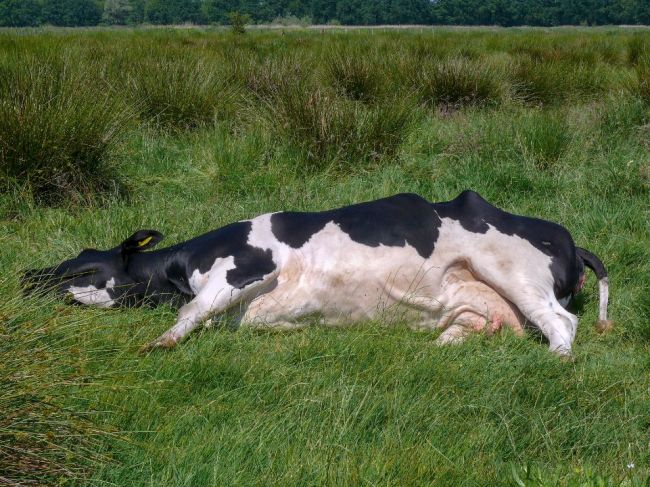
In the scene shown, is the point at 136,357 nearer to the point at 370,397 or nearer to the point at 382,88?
the point at 370,397

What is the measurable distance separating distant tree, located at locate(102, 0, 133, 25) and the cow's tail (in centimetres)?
10604

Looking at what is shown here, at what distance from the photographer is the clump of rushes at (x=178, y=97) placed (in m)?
8.66

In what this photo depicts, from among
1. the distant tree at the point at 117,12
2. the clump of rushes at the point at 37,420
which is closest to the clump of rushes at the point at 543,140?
the clump of rushes at the point at 37,420

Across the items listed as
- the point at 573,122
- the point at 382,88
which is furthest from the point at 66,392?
the point at 382,88

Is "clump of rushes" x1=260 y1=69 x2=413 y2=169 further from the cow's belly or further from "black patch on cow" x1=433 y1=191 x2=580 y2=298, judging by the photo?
the cow's belly

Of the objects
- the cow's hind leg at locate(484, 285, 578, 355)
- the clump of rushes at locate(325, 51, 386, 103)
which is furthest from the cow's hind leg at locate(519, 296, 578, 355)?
the clump of rushes at locate(325, 51, 386, 103)

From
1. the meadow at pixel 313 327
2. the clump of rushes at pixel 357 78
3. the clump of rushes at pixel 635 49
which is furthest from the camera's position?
the clump of rushes at pixel 635 49

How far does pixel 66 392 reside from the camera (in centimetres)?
300

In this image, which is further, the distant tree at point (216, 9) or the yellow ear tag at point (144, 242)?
the distant tree at point (216, 9)

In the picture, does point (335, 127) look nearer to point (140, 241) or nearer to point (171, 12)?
point (140, 241)

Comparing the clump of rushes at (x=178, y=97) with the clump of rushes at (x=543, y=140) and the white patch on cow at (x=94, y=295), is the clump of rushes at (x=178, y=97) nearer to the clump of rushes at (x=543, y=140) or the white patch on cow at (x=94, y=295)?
the clump of rushes at (x=543, y=140)

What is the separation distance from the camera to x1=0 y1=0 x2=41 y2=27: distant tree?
90.7 metres

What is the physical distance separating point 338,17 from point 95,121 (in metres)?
112

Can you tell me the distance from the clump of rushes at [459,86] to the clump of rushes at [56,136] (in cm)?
436
